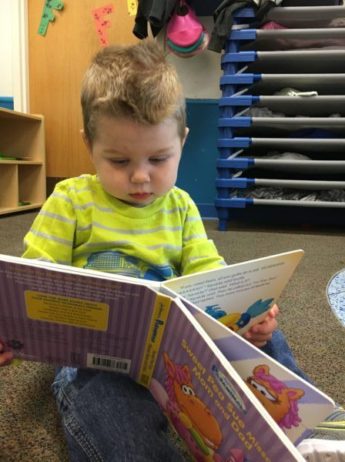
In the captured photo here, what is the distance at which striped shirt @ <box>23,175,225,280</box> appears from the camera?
1.85 feet

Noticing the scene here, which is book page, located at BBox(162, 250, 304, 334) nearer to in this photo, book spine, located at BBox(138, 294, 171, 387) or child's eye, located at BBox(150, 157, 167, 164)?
book spine, located at BBox(138, 294, 171, 387)

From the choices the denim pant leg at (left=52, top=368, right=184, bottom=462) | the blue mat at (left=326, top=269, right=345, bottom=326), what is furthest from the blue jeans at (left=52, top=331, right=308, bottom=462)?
the blue mat at (left=326, top=269, right=345, bottom=326)

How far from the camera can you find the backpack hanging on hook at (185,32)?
183 cm

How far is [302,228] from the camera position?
198cm

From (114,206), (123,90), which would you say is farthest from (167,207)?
(123,90)

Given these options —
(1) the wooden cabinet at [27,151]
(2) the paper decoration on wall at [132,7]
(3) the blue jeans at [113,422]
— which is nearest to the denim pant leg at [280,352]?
(3) the blue jeans at [113,422]

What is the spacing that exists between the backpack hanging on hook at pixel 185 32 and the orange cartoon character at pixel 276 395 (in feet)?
5.86

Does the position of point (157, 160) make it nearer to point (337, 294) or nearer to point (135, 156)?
point (135, 156)

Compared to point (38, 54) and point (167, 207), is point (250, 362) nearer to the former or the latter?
point (167, 207)

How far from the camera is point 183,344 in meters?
0.34

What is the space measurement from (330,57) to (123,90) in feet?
4.55

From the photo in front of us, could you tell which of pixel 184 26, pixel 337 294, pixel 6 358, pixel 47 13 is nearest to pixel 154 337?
pixel 6 358

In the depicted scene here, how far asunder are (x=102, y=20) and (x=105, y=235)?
2.00 metres

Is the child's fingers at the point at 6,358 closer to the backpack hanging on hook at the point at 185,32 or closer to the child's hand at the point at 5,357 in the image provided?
the child's hand at the point at 5,357
